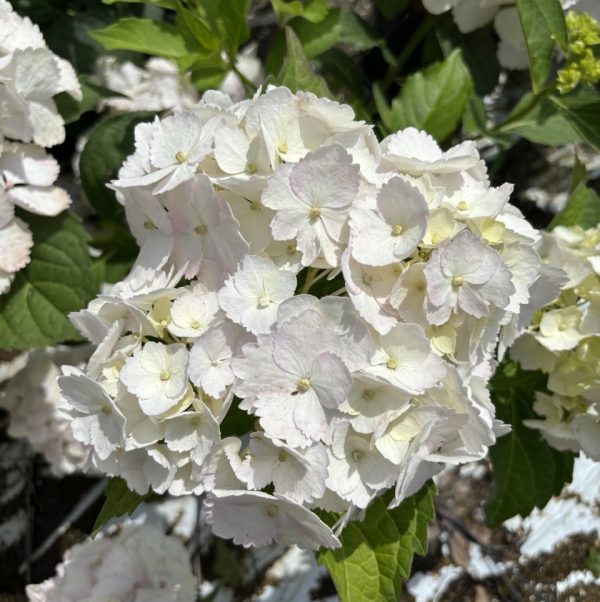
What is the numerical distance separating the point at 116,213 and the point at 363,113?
50cm

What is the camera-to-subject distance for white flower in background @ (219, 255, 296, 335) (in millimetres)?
681

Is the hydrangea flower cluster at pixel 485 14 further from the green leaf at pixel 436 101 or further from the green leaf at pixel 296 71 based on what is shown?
the green leaf at pixel 296 71

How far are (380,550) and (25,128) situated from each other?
742 millimetres

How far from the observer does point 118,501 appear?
2.85 feet

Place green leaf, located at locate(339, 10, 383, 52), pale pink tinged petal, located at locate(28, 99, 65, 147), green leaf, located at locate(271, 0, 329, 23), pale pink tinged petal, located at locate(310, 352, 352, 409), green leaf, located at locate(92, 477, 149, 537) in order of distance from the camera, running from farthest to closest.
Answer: green leaf, located at locate(339, 10, 383, 52)
green leaf, located at locate(271, 0, 329, 23)
pale pink tinged petal, located at locate(28, 99, 65, 147)
green leaf, located at locate(92, 477, 149, 537)
pale pink tinged petal, located at locate(310, 352, 352, 409)

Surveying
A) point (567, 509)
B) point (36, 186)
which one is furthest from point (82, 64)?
point (567, 509)

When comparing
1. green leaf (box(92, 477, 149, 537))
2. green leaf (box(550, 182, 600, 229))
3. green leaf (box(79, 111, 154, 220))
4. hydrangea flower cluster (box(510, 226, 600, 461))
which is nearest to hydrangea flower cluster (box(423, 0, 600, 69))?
green leaf (box(550, 182, 600, 229))

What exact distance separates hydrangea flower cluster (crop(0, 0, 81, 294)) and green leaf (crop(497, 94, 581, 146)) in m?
0.71

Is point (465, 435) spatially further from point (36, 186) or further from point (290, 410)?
point (36, 186)

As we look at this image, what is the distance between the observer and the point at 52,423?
148 centimetres

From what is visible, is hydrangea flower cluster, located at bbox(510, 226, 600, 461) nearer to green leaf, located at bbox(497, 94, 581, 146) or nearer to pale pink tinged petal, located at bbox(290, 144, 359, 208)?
green leaf, located at bbox(497, 94, 581, 146)

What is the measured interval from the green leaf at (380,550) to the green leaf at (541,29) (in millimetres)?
618

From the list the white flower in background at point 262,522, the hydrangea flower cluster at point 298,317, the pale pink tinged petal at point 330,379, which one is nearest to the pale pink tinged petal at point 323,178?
the hydrangea flower cluster at point 298,317

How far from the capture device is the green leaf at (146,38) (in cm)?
104
